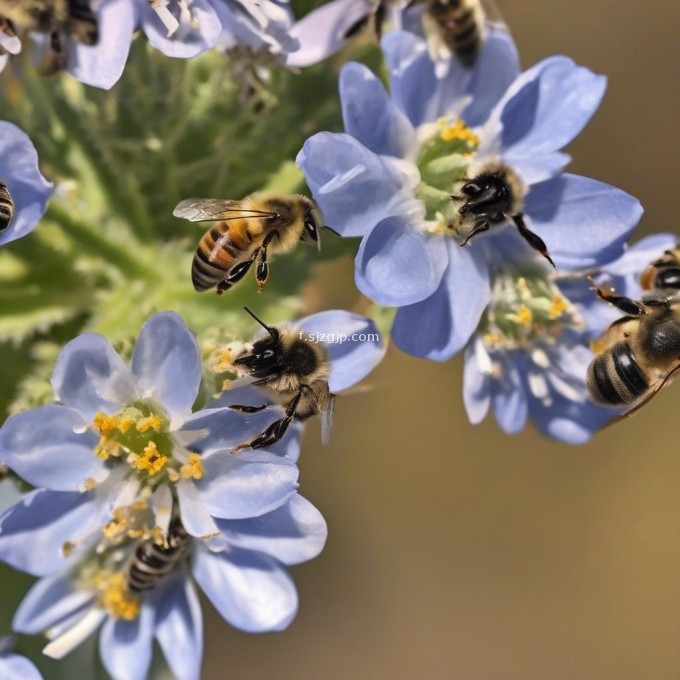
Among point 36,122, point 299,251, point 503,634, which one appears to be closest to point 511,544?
point 503,634

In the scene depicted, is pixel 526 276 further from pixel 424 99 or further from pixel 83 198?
pixel 83 198

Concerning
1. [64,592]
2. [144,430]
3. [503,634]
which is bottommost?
[503,634]

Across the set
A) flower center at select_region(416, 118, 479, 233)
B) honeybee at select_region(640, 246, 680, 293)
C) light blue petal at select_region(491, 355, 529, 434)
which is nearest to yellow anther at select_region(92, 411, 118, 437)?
flower center at select_region(416, 118, 479, 233)

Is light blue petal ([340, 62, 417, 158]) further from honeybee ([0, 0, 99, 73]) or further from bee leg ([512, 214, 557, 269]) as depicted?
honeybee ([0, 0, 99, 73])

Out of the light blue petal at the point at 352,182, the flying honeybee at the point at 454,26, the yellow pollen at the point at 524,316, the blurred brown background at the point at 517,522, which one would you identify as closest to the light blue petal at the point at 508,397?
the yellow pollen at the point at 524,316

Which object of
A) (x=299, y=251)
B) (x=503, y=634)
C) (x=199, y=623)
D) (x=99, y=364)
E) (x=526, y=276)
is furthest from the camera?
(x=503, y=634)

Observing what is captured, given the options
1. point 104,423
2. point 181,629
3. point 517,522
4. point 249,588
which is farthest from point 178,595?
point 517,522
